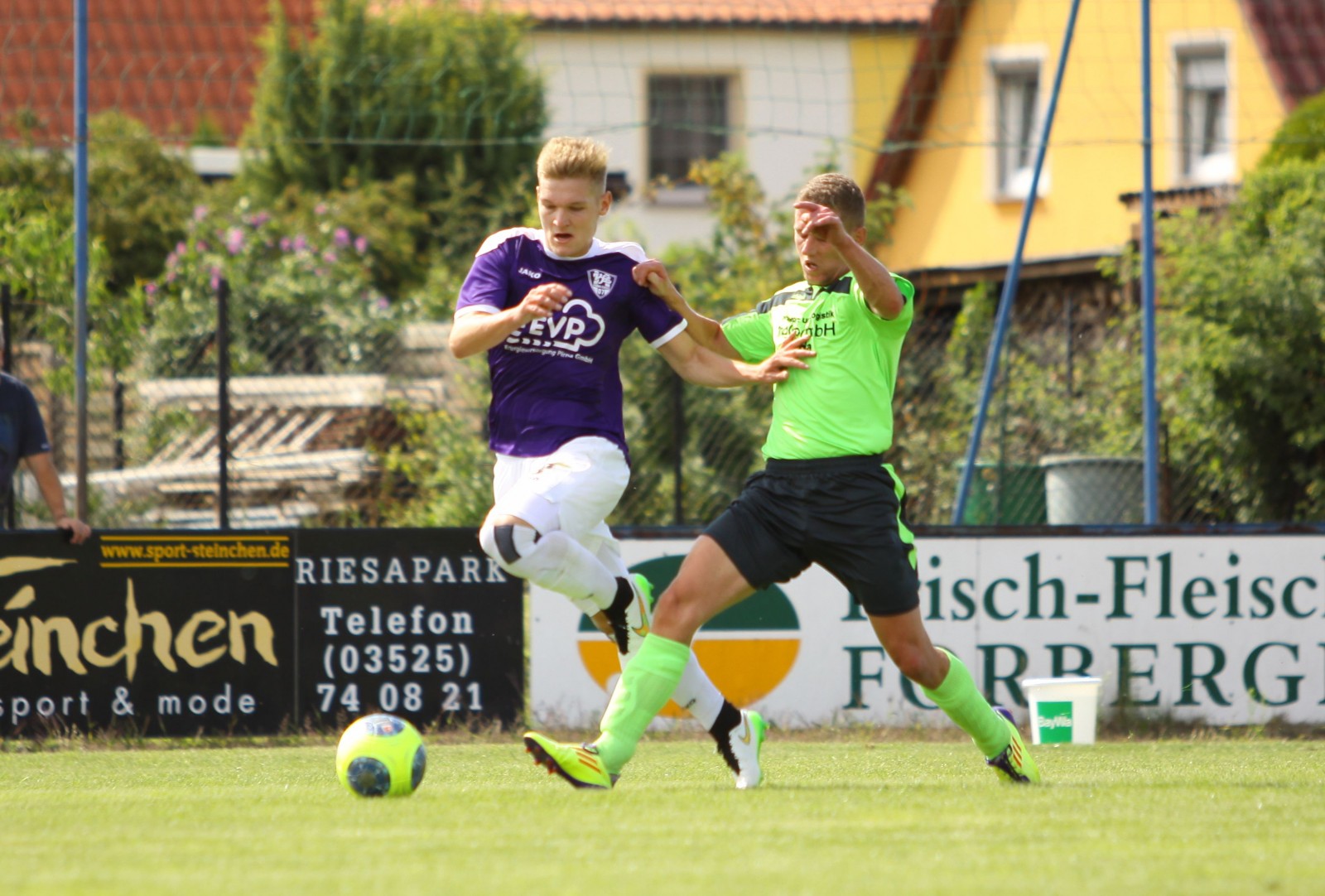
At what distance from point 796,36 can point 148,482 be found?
15.1 metres

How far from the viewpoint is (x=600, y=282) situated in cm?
576

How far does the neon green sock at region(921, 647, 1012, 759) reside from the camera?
566cm

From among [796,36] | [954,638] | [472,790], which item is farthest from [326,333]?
[796,36]

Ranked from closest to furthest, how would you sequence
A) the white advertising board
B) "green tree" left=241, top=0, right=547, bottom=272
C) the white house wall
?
the white advertising board < "green tree" left=241, top=0, right=547, bottom=272 < the white house wall

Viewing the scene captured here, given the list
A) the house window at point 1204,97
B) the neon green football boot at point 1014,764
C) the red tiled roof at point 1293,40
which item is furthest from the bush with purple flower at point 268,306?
the red tiled roof at point 1293,40

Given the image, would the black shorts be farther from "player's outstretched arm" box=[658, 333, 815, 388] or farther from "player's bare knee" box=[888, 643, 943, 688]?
"player's outstretched arm" box=[658, 333, 815, 388]

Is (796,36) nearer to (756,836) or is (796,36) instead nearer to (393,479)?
(393,479)

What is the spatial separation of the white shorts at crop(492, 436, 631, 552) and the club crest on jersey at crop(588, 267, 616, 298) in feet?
1.59

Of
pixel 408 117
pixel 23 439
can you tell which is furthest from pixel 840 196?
pixel 408 117

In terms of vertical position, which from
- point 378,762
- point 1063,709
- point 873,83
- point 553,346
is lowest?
point 1063,709

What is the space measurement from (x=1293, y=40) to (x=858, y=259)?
15.5 meters

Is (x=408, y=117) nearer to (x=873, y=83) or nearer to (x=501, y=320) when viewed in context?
(x=873, y=83)

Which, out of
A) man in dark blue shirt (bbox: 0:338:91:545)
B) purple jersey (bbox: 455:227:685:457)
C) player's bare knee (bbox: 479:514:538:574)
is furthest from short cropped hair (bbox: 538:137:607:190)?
man in dark blue shirt (bbox: 0:338:91:545)

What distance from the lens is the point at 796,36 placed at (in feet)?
79.8
